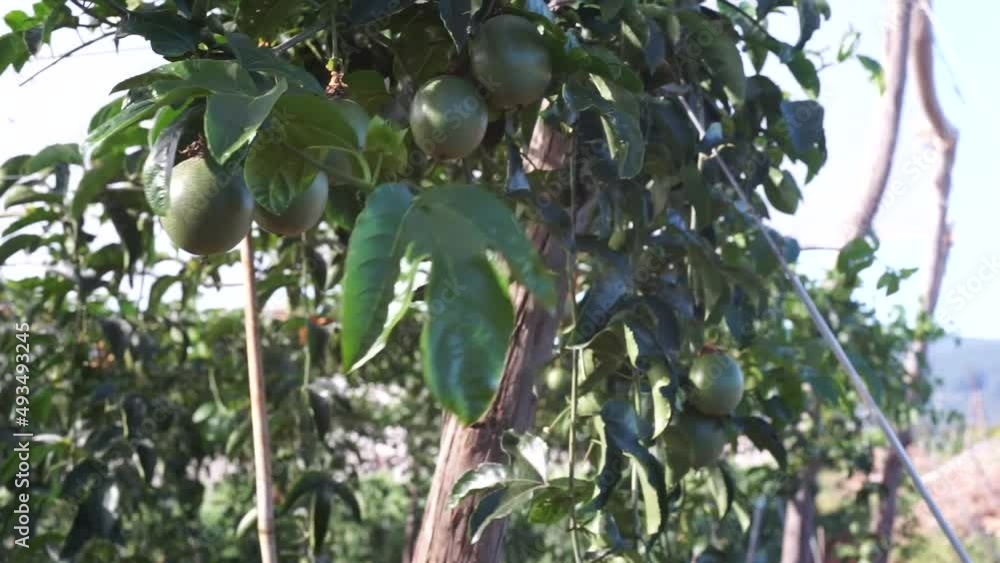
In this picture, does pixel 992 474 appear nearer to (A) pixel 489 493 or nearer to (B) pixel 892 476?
(B) pixel 892 476

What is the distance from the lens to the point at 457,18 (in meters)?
0.78

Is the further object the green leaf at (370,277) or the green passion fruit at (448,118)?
the green passion fruit at (448,118)

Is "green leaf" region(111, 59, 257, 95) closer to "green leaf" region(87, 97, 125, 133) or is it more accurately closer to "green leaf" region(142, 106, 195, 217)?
"green leaf" region(142, 106, 195, 217)

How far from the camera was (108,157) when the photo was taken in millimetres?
1274

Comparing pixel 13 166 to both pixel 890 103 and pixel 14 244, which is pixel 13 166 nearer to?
pixel 14 244

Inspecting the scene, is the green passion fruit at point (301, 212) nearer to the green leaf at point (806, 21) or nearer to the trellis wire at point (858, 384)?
the trellis wire at point (858, 384)

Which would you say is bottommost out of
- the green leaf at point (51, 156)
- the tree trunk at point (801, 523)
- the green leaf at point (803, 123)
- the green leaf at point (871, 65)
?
the tree trunk at point (801, 523)

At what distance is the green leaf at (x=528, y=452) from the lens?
0.97 m

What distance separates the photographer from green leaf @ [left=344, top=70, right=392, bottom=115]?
0.92 meters

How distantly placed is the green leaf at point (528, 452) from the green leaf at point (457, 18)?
39 centimetres

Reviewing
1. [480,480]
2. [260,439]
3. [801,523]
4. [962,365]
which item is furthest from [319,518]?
[962,365]

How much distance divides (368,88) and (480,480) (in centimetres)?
37

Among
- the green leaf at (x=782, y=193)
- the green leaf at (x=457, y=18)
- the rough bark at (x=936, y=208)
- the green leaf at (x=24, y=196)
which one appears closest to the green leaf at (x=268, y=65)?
the green leaf at (x=457, y=18)

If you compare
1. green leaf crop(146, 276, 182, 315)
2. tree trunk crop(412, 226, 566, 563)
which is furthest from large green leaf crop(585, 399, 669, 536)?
green leaf crop(146, 276, 182, 315)
